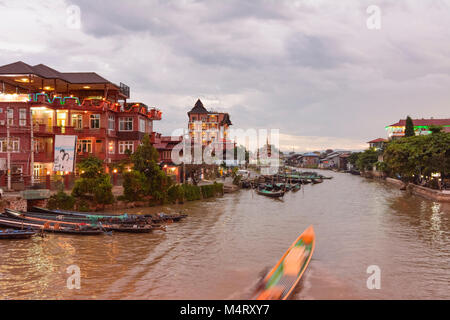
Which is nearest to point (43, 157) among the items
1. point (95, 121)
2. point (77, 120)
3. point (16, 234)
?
point (77, 120)

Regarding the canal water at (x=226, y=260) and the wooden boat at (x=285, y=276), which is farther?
the canal water at (x=226, y=260)

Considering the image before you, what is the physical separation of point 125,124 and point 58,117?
8.16 metres

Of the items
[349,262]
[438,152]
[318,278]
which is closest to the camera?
[318,278]

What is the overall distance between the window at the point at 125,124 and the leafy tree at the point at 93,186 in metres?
12.9

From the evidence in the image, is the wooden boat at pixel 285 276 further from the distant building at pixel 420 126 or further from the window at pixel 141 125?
the distant building at pixel 420 126

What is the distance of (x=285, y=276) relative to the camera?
51.1 ft

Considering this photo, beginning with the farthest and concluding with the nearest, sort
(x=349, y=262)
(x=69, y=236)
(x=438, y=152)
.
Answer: (x=438, y=152) → (x=69, y=236) → (x=349, y=262)

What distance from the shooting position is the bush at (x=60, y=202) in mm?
31125

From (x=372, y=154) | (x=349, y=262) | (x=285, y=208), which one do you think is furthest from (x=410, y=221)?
(x=372, y=154)

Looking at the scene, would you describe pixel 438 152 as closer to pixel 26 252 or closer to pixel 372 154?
pixel 26 252

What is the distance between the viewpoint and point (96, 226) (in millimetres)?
25328

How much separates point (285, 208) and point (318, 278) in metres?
25.9

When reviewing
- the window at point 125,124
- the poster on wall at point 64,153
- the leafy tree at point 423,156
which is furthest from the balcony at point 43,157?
the leafy tree at point 423,156

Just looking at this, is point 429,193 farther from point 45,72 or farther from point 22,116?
point 22,116
